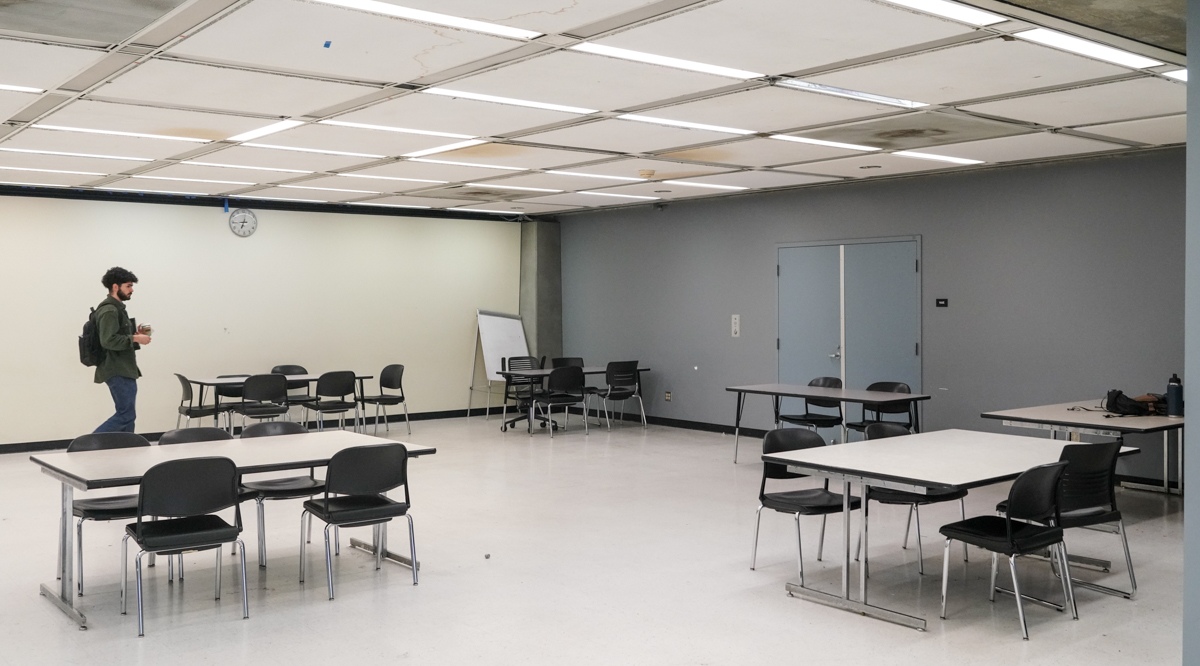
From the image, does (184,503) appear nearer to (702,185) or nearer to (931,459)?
(931,459)

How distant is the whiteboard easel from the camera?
13.2 m

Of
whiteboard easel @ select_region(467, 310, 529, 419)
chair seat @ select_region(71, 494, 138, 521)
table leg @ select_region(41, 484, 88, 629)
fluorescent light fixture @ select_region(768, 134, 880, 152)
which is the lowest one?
table leg @ select_region(41, 484, 88, 629)

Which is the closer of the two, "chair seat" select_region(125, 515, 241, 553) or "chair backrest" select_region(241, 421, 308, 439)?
"chair seat" select_region(125, 515, 241, 553)

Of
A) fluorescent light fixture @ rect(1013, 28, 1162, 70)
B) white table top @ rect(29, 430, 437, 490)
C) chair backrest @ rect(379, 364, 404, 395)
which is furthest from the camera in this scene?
chair backrest @ rect(379, 364, 404, 395)

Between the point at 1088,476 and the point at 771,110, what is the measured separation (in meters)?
2.66

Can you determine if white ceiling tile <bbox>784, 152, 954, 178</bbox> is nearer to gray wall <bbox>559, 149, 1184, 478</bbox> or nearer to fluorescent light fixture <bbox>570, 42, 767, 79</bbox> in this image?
gray wall <bbox>559, 149, 1184, 478</bbox>

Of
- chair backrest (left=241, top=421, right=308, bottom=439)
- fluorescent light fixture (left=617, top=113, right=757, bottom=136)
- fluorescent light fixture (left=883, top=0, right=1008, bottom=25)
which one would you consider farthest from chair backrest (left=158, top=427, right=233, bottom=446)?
fluorescent light fixture (left=883, top=0, right=1008, bottom=25)

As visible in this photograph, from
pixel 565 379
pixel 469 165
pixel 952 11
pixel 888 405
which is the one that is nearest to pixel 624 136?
pixel 469 165

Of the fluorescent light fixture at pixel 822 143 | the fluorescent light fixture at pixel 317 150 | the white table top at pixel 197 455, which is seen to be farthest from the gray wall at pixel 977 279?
the white table top at pixel 197 455

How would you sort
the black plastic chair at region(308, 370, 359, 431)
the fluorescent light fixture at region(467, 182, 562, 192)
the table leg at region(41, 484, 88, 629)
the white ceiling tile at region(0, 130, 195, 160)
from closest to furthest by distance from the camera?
1. the table leg at region(41, 484, 88, 629)
2. the white ceiling tile at region(0, 130, 195, 160)
3. the fluorescent light fixture at region(467, 182, 562, 192)
4. the black plastic chair at region(308, 370, 359, 431)

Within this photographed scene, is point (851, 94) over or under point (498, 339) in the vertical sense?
over

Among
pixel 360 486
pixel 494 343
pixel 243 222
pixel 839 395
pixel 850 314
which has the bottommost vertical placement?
pixel 360 486

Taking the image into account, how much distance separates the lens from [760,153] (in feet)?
25.1

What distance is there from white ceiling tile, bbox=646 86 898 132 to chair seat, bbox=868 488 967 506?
7.29ft
